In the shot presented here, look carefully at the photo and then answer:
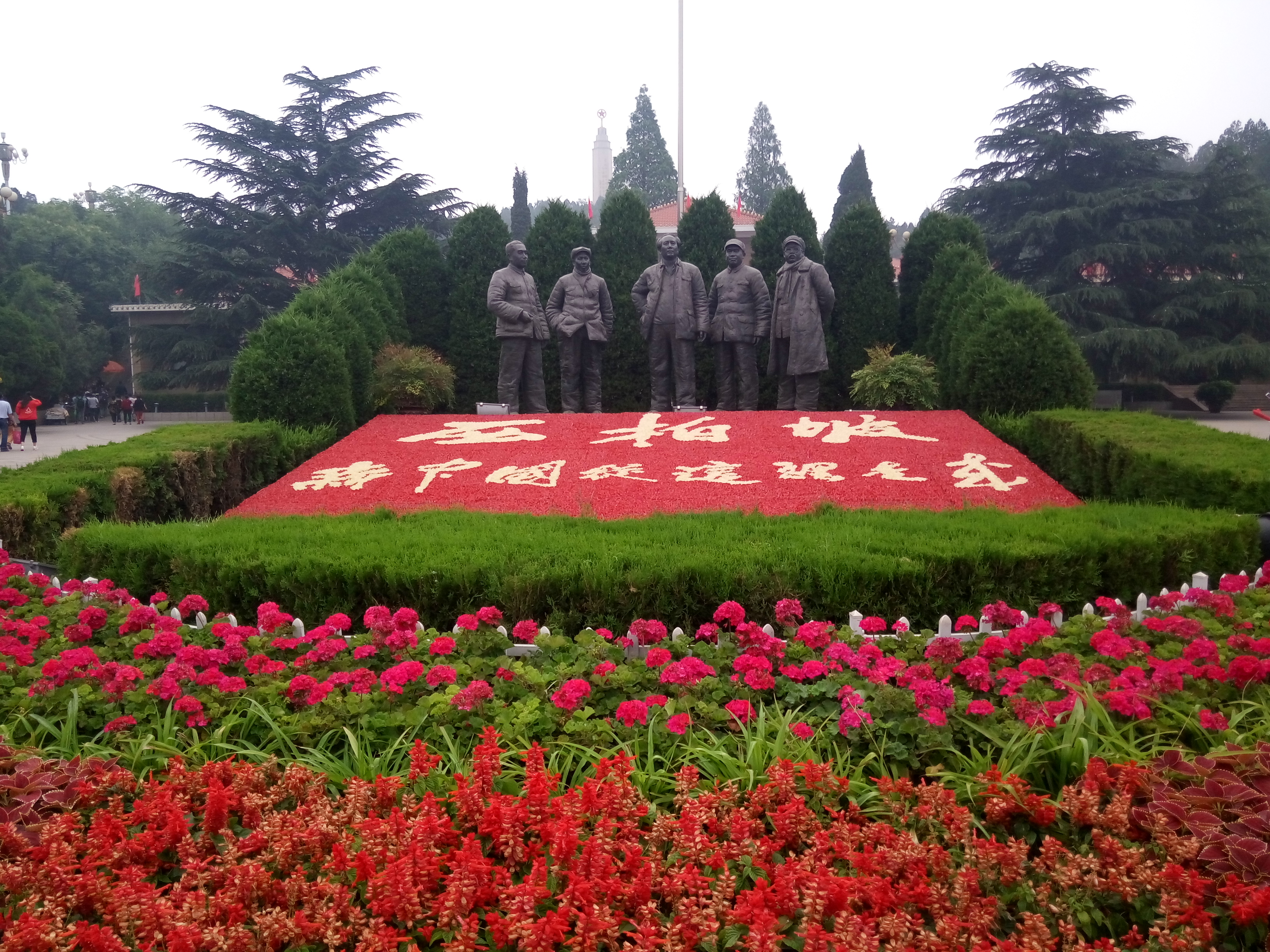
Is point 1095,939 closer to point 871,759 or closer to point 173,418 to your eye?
point 871,759

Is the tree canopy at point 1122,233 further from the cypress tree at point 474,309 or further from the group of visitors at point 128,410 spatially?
the group of visitors at point 128,410

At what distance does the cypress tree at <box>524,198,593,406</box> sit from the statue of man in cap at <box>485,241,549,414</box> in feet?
7.47

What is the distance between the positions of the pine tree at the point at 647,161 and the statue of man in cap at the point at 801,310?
33.5 metres

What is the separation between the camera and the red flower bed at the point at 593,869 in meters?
1.56

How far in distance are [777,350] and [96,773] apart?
8786 millimetres

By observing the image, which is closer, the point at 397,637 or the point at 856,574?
the point at 397,637

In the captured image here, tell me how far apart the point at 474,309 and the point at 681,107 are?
4651mm

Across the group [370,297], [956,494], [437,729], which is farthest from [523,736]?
[370,297]

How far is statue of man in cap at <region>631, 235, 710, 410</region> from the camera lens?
10.2 meters

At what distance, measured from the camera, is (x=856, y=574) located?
3.54 m

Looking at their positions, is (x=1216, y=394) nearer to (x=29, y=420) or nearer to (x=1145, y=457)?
(x=1145, y=457)

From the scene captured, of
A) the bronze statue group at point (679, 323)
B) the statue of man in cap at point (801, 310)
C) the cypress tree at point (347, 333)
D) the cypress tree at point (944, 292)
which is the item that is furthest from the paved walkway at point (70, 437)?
the cypress tree at point (944, 292)

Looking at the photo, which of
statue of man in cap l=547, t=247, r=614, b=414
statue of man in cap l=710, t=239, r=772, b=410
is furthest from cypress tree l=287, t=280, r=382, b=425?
statue of man in cap l=710, t=239, r=772, b=410

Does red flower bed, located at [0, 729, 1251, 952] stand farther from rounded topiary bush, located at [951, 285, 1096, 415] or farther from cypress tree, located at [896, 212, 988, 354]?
cypress tree, located at [896, 212, 988, 354]
